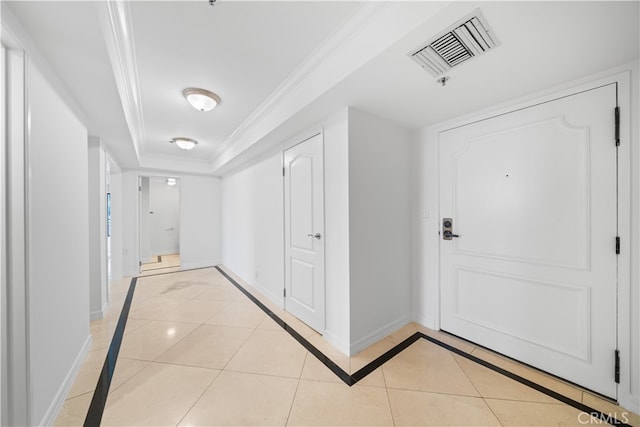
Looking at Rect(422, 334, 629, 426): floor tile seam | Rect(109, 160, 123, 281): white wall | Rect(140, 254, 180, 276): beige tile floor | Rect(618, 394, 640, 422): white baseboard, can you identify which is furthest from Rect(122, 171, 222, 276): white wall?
Rect(618, 394, 640, 422): white baseboard

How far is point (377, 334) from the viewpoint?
2.35 metres

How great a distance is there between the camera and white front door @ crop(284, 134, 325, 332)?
8.11 ft

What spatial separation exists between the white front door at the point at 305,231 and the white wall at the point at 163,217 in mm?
5889

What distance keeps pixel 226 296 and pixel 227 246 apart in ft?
6.46

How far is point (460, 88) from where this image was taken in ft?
6.02

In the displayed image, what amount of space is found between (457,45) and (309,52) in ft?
3.31

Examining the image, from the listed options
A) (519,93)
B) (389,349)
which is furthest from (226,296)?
(519,93)

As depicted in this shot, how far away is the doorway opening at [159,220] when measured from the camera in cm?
660

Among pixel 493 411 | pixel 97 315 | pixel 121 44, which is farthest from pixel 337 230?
pixel 97 315

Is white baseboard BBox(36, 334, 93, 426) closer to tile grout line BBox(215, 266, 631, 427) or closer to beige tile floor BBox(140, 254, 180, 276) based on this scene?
tile grout line BBox(215, 266, 631, 427)

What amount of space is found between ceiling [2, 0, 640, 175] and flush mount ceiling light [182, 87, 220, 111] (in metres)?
0.06

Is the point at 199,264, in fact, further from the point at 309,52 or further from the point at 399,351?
the point at 309,52

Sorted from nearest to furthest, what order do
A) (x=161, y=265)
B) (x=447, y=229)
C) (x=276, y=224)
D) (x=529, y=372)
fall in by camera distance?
(x=529, y=372)
(x=447, y=229)
(x=276, y=224)
(x=161, y=265)

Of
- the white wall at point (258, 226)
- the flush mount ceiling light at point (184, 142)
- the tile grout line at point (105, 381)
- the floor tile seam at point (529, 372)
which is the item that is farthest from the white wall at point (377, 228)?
the flush mount ceiling light at point (184, 142)
